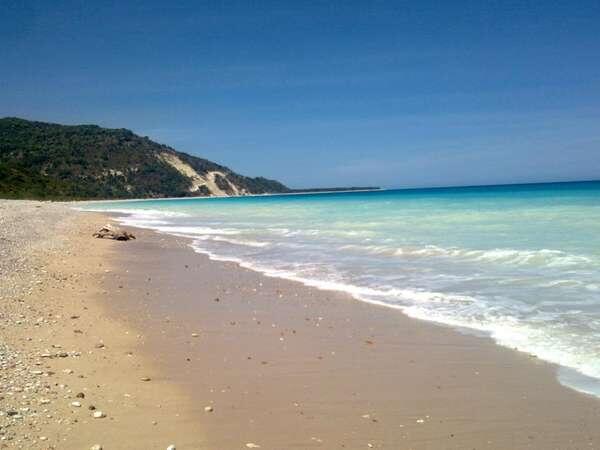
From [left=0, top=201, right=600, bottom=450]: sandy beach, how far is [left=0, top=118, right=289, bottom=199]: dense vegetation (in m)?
96.1

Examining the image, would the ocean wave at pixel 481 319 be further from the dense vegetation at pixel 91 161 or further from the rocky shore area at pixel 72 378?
the dense vegetation at pixel 91 161

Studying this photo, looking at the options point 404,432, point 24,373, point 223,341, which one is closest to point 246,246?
point 223,341

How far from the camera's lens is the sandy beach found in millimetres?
4277

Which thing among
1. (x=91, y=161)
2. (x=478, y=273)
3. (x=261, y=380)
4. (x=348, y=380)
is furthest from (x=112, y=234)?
(x=91, y=161)

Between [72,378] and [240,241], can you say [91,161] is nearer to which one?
[240,241]

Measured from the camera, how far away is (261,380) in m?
5.63

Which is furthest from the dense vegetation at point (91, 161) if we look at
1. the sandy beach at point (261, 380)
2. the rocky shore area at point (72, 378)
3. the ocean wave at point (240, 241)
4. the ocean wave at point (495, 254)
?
the sandy beach at point (261, 380)

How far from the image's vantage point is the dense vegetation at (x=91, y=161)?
120312 mm

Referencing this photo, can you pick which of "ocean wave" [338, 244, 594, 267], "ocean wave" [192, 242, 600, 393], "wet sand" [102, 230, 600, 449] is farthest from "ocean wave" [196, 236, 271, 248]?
"wet sand" [102, 230, 600, 449]

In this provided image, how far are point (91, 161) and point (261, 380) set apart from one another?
5599 inches

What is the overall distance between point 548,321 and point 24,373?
22.1 feet

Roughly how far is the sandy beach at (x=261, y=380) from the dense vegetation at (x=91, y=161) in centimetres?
9607

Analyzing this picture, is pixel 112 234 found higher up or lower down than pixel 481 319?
higher up

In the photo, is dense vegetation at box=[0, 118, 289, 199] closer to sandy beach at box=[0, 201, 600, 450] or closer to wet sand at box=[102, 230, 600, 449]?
sandy beach at box=[0, 201, 600, 450]
